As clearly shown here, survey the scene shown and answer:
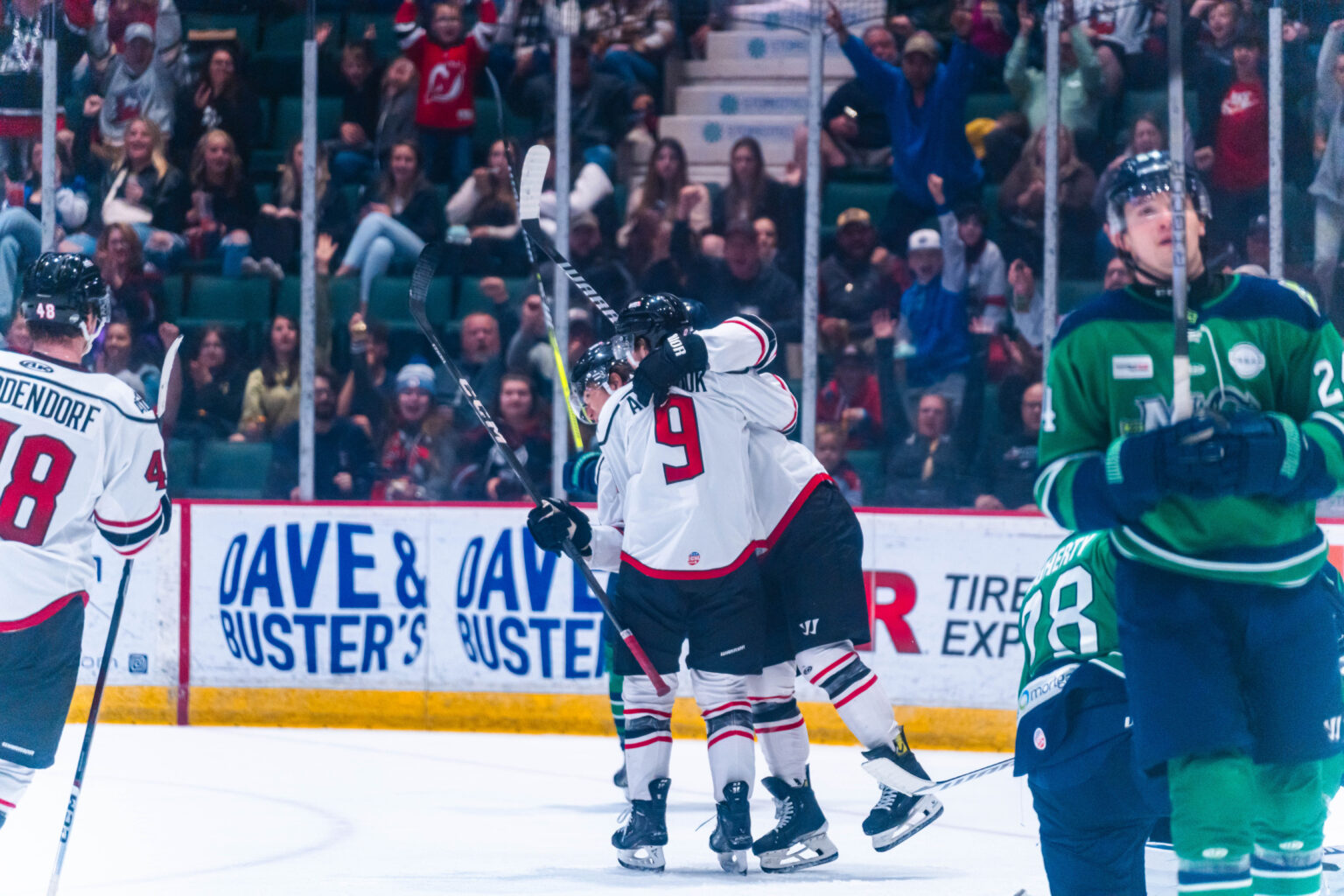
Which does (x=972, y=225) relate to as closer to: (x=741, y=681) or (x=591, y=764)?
(x=591, y=764)

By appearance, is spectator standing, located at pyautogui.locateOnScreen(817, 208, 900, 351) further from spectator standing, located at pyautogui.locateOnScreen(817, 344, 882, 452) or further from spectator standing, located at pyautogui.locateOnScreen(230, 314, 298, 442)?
spectator standing, located at pyautogui.locateOnScreen(230, 314, 298, 442)

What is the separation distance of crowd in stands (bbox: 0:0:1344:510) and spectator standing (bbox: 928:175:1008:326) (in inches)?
0.5

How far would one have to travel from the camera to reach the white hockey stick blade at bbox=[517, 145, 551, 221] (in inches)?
181

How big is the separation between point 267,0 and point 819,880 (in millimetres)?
5115

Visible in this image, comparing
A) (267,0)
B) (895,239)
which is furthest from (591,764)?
(267,0)

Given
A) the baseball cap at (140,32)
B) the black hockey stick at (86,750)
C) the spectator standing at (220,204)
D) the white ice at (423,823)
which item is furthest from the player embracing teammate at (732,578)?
the baseball cap at (140,32)

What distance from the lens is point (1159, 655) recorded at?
2209mm

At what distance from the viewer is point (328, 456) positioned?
6.48 m

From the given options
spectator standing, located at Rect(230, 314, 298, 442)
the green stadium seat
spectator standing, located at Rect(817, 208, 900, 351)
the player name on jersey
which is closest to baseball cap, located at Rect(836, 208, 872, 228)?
spectator standing, located at Rect(817, 208, 900, 351)

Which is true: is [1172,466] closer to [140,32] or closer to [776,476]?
[776,476]

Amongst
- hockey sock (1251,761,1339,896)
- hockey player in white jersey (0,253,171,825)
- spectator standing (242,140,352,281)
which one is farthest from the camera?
spectator standing (242,140,352,281)

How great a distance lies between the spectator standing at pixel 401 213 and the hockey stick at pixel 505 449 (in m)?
2.70

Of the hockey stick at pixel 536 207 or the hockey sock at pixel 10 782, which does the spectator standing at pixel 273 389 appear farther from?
the hockey sock at pixel 10 782

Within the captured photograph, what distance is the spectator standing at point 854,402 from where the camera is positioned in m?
6.17
